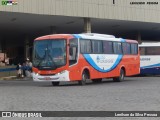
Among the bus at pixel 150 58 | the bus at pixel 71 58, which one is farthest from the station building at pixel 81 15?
the bus at pixel 71 58

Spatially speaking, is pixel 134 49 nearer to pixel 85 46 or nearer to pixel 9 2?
pixel 85 46

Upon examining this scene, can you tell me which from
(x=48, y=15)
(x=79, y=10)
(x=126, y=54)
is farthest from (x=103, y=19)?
(x=126, y=54)

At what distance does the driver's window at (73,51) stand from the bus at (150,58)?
54.2 ft

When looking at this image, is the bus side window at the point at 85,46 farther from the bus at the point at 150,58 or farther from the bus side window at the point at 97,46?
the bus at the point at 150,58

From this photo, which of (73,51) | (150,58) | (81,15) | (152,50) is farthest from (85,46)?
(81,15)

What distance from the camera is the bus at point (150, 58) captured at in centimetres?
4218

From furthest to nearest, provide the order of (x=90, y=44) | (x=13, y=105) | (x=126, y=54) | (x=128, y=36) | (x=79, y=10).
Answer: (x=128, y=36) < (x=79, y=10) < (x=126, y=54) < (x=90, y=44) < (x=13, y=105)

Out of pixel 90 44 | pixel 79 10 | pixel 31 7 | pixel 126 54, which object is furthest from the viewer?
pixel 79 10

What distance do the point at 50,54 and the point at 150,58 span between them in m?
17.4

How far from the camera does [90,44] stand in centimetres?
2847

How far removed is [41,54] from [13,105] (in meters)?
12.1

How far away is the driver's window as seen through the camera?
87.6 ft

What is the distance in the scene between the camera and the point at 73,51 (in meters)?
26.8

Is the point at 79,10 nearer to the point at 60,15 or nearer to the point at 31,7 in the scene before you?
the point at 60,15
